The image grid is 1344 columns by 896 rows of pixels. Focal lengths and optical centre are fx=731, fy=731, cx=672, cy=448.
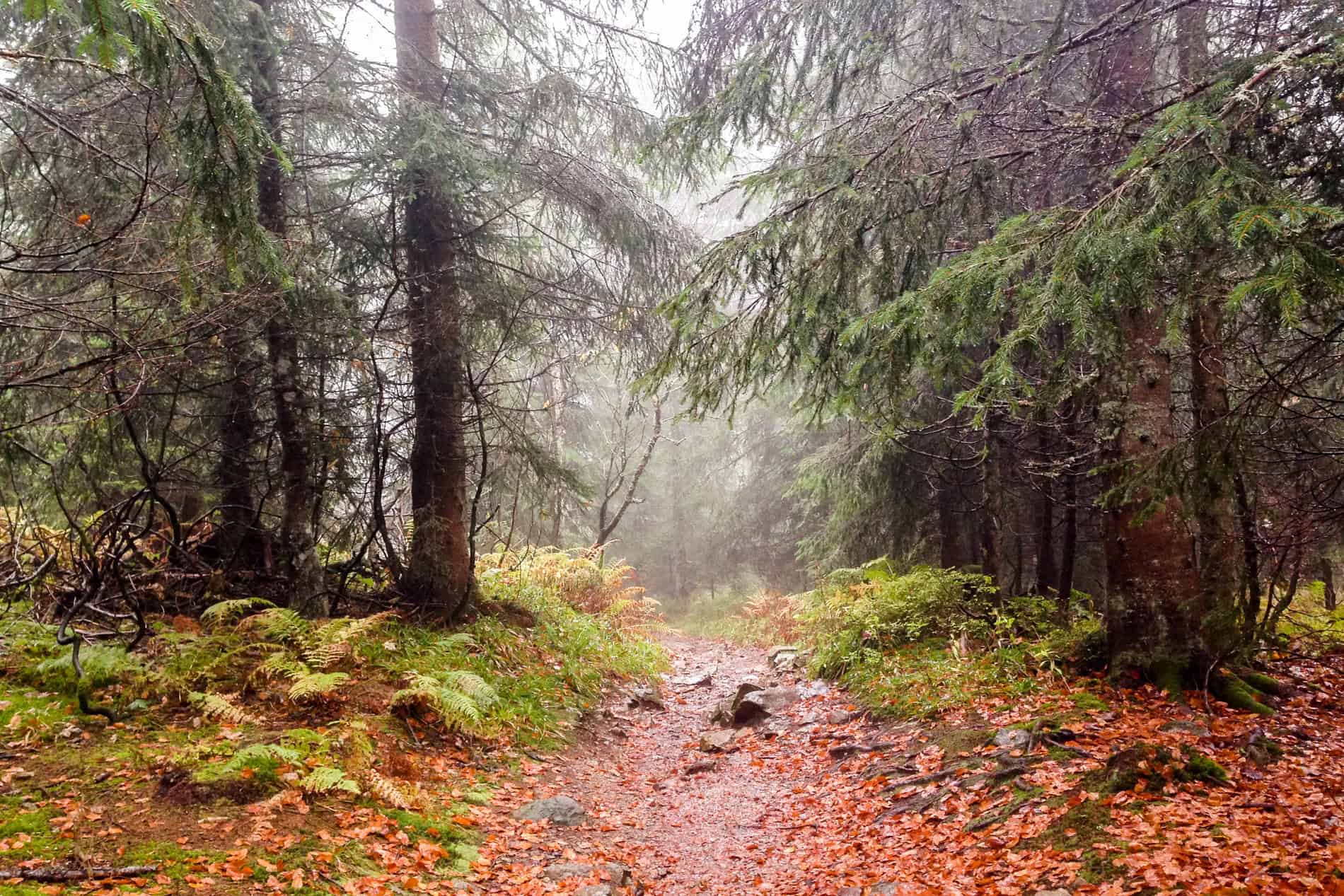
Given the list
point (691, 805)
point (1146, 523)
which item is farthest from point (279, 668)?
point (1146, 523)

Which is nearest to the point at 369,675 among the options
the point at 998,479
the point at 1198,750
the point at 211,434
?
the point at 211,434

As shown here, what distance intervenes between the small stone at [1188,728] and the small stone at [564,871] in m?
4.23

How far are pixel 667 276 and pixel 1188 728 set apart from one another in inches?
284

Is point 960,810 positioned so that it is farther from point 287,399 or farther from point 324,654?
point 287,399

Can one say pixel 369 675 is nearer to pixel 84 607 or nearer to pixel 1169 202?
pixel 84 607

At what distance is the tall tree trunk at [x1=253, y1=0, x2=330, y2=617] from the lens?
23.1 ft

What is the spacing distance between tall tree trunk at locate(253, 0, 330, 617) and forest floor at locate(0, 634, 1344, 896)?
7.55ft

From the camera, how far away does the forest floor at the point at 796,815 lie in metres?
3.65

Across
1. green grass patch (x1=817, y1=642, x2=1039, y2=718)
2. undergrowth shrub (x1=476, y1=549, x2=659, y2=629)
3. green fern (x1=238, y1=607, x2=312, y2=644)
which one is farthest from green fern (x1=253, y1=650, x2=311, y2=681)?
green grass patch (x1=817, y1=642, x2=1039, y2=718)

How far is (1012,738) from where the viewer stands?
5770mm

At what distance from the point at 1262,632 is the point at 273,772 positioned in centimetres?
771

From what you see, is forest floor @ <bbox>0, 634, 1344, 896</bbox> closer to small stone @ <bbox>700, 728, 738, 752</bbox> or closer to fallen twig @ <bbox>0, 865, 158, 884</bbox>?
fallen twig @ <bbox>0, 865, 158, 884</bbox>

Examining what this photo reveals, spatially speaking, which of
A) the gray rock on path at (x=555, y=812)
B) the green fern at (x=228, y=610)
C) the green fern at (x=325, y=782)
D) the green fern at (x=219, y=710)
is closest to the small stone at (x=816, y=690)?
the gray rock on path at (x=555, y=812)

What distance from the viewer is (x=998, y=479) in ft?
29.8
